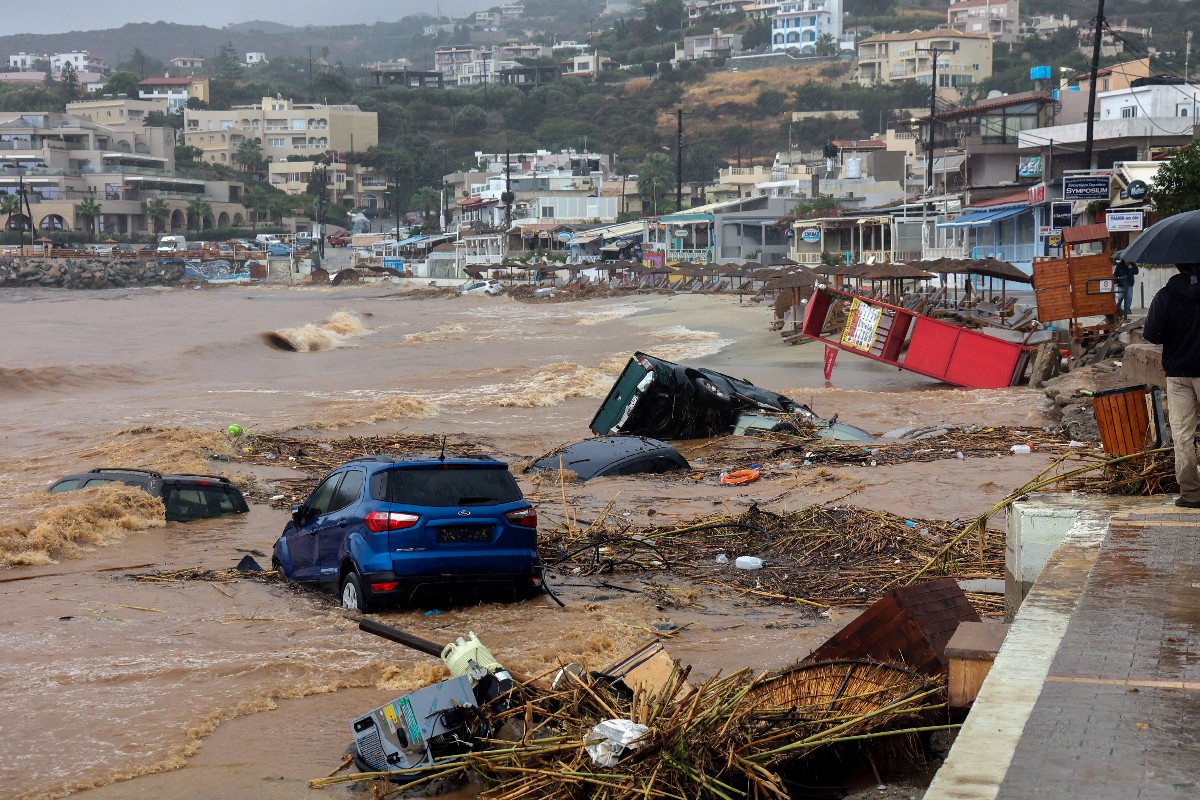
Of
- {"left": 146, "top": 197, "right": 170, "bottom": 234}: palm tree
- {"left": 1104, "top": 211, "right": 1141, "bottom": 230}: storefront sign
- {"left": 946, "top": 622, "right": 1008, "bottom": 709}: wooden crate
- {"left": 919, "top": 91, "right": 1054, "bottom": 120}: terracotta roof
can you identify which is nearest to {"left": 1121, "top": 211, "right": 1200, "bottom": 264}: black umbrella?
{"left": 946, "top": 622, "right": 1008, "bottom": 709}: wooden crate

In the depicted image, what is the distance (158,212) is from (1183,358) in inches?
6311

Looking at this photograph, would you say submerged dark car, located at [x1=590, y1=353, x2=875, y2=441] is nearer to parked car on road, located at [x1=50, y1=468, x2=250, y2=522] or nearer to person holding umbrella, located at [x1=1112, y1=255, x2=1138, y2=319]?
parked car on road, located at [x1=50, y1=468, x2=250, y2=522]

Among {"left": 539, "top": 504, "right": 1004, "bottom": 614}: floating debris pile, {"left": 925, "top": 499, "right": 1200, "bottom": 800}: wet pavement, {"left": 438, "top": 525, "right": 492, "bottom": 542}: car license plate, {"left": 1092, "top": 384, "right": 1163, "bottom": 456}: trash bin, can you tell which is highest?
{"left": 1092, "top": 384, "right": 1163, "bottom": 456}: trash bin

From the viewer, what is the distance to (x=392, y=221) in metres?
177

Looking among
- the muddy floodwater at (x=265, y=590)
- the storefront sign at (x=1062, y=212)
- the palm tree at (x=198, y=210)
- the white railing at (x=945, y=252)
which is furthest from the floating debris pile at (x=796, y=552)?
the palm tree at (x=198, y=210)

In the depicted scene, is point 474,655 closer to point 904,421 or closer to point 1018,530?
point 1018,530

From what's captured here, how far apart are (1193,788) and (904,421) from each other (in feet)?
61.4

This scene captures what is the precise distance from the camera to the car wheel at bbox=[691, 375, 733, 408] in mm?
19922

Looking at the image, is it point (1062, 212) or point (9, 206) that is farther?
point (9, 206)

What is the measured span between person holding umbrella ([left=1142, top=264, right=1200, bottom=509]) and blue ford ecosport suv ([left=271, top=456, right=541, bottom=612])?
482 cm

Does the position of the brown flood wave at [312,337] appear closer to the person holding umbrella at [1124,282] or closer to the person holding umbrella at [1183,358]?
the person holding umbrella at [1124,282]

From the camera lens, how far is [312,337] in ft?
187

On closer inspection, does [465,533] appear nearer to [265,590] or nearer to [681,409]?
[265,590]

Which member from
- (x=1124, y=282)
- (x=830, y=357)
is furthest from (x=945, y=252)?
(x=830, y=357)
